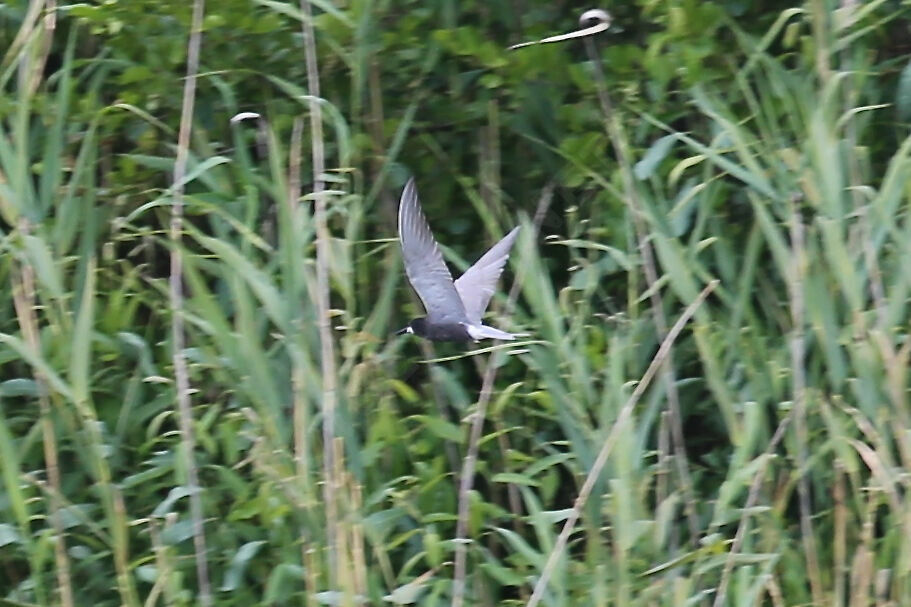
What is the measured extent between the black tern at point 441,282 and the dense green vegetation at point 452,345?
2.5 inches

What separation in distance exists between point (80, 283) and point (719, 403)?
1278 mm

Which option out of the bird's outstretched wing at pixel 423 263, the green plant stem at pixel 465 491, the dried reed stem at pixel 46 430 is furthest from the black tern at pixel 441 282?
the dried reed stem at pixel 46 430

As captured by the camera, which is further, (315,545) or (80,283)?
(80,283)

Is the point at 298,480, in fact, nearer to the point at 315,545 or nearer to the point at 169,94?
the point at 315,545

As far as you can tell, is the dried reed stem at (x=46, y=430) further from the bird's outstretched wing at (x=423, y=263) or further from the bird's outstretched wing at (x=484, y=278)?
the bird's outstretched wing at (x=484, y=278)

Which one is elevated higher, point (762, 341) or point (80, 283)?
point (80, 283)

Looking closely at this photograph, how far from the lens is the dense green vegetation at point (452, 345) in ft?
9.03

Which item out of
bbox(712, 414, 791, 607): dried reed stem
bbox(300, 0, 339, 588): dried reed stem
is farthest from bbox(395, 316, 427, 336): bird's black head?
Result: bbox(712, 414, 791, 607): dried reed stem

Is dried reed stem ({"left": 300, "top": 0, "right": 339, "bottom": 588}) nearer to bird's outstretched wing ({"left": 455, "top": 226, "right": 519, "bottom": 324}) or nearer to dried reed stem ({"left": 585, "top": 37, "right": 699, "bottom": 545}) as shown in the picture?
bird's outstretched wing ({"left": 455, "top": 226, "right": 519, "bottom": 324})

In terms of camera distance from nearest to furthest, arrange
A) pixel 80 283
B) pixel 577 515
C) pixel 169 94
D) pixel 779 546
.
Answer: pixel 577 515, pixel 779 546, pixel 80 283, pixel 169 94

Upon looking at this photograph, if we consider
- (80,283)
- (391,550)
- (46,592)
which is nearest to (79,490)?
(46,592)

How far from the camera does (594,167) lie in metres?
3.23

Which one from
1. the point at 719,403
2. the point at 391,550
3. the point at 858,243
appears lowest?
the point at 391,550

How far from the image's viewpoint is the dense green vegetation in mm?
2752
